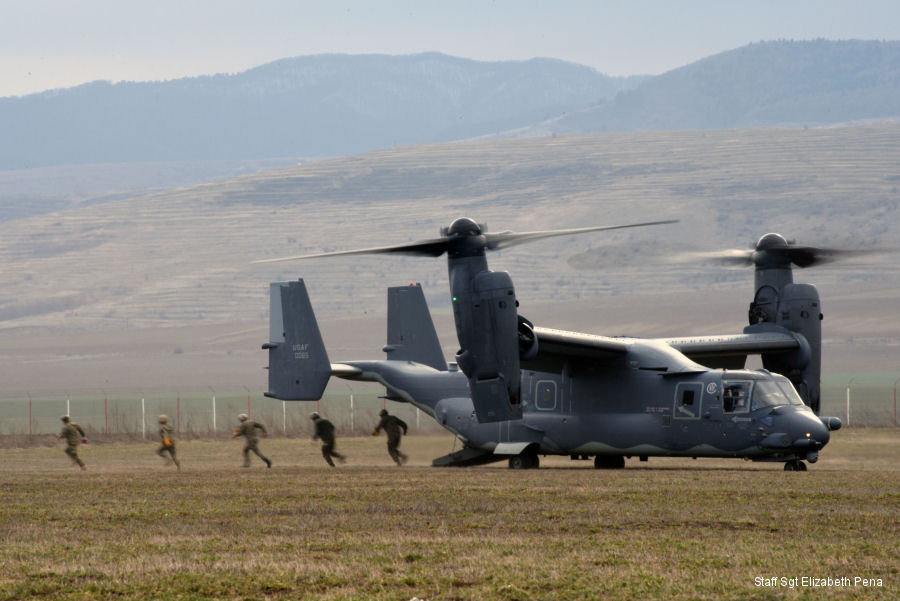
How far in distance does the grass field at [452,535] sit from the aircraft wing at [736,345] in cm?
441

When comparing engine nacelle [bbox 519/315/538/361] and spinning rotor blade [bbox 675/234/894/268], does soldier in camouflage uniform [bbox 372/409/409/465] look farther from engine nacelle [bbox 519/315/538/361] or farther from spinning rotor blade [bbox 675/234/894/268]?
spinning rotor blade [bbox 675/234/894/268]

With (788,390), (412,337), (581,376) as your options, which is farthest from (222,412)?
(788,390)

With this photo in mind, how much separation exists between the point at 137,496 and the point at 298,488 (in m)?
3.05

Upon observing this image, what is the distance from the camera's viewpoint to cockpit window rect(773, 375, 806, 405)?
30766 mm

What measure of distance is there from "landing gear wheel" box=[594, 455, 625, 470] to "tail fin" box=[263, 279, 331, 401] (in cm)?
722

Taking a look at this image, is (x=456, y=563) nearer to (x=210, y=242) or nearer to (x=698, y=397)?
(x=698, y=397)

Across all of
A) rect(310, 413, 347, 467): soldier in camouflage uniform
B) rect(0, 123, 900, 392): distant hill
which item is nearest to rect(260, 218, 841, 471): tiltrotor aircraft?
rect(310, 413, 347, 467): soldier in camouflage uniform

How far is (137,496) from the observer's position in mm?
24562

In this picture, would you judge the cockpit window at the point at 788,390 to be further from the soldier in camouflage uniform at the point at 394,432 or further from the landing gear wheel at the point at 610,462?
the soldier in camouflage uniform at the point at 394,432

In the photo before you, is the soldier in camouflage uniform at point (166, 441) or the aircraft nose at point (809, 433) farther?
the soldier in camouflage uniform at point (166, 441)

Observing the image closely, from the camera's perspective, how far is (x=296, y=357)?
1388 inches

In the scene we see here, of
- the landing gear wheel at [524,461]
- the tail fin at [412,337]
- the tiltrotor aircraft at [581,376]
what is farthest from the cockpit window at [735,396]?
the tail fin at [412,337]

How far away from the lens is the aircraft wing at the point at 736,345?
33656mm

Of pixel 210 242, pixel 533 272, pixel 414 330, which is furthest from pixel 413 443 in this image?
pixel 210 242
